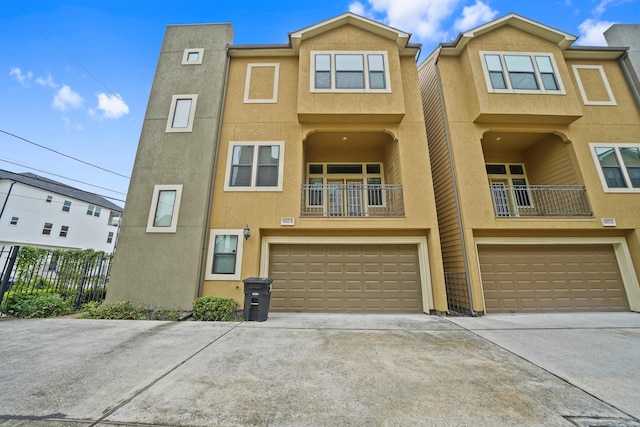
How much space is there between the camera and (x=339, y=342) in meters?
4.34

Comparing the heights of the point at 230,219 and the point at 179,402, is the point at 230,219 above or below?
above

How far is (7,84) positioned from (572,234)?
22652mm

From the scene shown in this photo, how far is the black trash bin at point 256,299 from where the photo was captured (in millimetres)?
5975

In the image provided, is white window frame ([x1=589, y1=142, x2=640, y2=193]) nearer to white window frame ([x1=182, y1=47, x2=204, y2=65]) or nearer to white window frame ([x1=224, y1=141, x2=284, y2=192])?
white window frame ([x1=224, y1=141, x2=284, y2=192])

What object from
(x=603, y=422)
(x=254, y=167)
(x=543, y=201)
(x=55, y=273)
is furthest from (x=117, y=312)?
(x=543, y=201)

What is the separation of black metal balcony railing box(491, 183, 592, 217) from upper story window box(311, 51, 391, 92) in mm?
5437

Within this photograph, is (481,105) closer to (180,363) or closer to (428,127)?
(428,127)

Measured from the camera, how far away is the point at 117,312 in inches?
242

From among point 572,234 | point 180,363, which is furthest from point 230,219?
point 572,234

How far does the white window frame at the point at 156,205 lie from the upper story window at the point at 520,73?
10.7m

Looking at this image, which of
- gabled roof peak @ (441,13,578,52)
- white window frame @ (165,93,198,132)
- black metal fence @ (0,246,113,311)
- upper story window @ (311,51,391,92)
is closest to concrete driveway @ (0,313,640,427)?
black metal fence @ (0,246,113,311)

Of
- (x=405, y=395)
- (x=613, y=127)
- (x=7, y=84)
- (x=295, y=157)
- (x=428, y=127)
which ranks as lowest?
(x=405, y=395)

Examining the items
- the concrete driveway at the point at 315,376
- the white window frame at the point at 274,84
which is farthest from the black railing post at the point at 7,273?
the white window frame at the point at 274,84

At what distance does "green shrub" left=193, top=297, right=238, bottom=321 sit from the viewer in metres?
6.16
